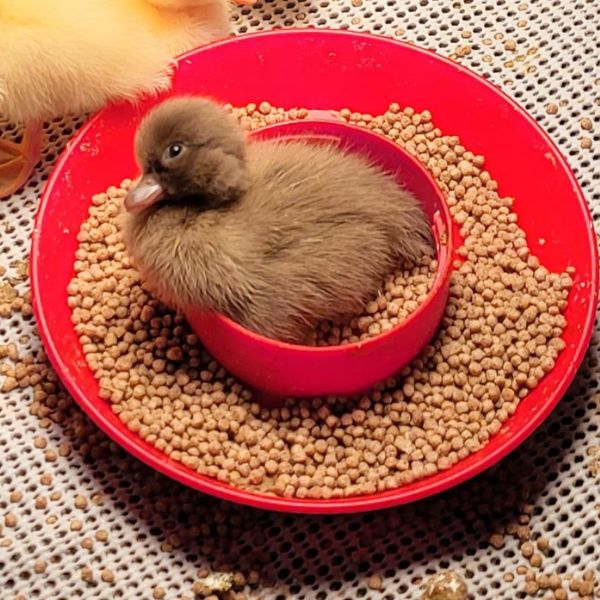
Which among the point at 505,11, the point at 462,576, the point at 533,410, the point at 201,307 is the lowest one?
the point at 462,576

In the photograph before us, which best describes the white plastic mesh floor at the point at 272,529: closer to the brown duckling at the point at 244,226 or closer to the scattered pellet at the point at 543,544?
the scattered pellet at the point at 543,544

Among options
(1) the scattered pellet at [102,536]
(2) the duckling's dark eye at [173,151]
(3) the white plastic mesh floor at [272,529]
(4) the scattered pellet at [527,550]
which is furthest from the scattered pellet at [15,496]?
(4) the scattered pellet at [527,550]

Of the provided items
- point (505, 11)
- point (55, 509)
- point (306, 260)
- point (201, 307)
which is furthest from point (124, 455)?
point (505, 11)

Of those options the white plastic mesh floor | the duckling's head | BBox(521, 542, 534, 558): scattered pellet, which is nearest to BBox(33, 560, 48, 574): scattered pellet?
the white plastic mesh floor

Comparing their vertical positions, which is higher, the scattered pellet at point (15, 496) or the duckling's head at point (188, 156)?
the duckling's head at point (188, 156)

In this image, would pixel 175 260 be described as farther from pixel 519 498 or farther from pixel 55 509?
pixel 519 498

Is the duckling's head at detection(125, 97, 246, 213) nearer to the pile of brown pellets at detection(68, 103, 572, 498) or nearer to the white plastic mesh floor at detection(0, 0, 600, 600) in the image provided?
the pile of brown pellets at detection(68, 103, 572, 498)

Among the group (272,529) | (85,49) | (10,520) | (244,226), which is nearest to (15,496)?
(10,520)
